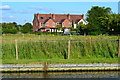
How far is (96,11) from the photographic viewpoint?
5972cm

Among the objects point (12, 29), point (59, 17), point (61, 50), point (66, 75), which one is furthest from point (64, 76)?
point (59, 17)

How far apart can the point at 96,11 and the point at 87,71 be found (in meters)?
48.9

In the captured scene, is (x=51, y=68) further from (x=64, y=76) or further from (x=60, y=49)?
(x=60, y=49)

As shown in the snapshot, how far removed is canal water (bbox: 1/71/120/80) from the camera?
10945mm

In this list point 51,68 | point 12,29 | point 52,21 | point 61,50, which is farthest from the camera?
point 52,21

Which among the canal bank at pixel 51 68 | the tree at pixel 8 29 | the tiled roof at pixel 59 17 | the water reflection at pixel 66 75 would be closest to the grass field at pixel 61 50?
the canal bank at pixel 51 68

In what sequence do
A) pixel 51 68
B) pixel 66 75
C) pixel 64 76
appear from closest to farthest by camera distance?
pixel 64 76 < pixel 66 75 < pixel 51 68

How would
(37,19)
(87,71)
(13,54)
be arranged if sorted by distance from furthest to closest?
(37,19)
(13,54)
(87,71)

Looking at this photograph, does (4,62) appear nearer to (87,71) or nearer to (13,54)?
(13,54)

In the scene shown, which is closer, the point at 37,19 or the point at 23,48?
the point at 23,48

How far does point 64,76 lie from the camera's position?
11344 millimetres

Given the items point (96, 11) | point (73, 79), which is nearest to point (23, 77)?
point (73, 79)

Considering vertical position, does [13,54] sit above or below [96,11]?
below

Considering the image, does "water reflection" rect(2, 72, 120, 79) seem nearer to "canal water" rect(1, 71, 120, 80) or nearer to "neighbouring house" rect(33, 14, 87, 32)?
"canal water" rect(1, 71, 120, 80)
